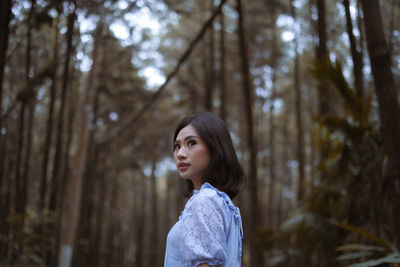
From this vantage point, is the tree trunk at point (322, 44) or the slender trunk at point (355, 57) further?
the tree trunk at point (322, 44)

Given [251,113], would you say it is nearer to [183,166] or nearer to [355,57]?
[355,57]

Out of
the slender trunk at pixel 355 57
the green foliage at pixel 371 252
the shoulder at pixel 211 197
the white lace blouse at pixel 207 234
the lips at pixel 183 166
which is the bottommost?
the green foliage at pixel 371 252

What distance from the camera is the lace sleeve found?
114 cm

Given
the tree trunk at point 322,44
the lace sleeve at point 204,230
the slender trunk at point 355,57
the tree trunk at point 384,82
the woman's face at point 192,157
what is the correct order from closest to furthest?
the lace sleeve at point 204,230
the woman's face at point 192,157
the tree trunk at point 384,82
the slender trunk at point 355,57
the tree trunk at point 322,44

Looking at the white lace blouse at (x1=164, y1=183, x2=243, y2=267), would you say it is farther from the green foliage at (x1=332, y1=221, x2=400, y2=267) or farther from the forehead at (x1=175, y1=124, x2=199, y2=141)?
the green foliage at (x1=332, y1=221, x2=400, y2=267)

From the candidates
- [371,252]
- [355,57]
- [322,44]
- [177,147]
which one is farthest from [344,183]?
[177,147]

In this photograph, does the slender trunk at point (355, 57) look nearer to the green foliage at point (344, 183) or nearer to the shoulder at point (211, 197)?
the green foliage at point (344, 183)

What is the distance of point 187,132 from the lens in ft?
4.69

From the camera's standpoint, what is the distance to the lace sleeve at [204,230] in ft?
3.75

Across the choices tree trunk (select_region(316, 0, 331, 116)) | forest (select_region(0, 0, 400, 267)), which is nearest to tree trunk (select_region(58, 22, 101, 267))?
forest (select_region(0, 0, 400, 267))

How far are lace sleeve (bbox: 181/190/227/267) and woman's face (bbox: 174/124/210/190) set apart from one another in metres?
0.16

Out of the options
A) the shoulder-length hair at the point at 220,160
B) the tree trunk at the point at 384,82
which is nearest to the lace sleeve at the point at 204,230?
the shoulder-length hair at the point at 220,160

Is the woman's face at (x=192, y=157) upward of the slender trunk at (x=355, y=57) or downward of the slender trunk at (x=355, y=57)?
downward

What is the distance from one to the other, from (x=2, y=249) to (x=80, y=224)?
239 inches
